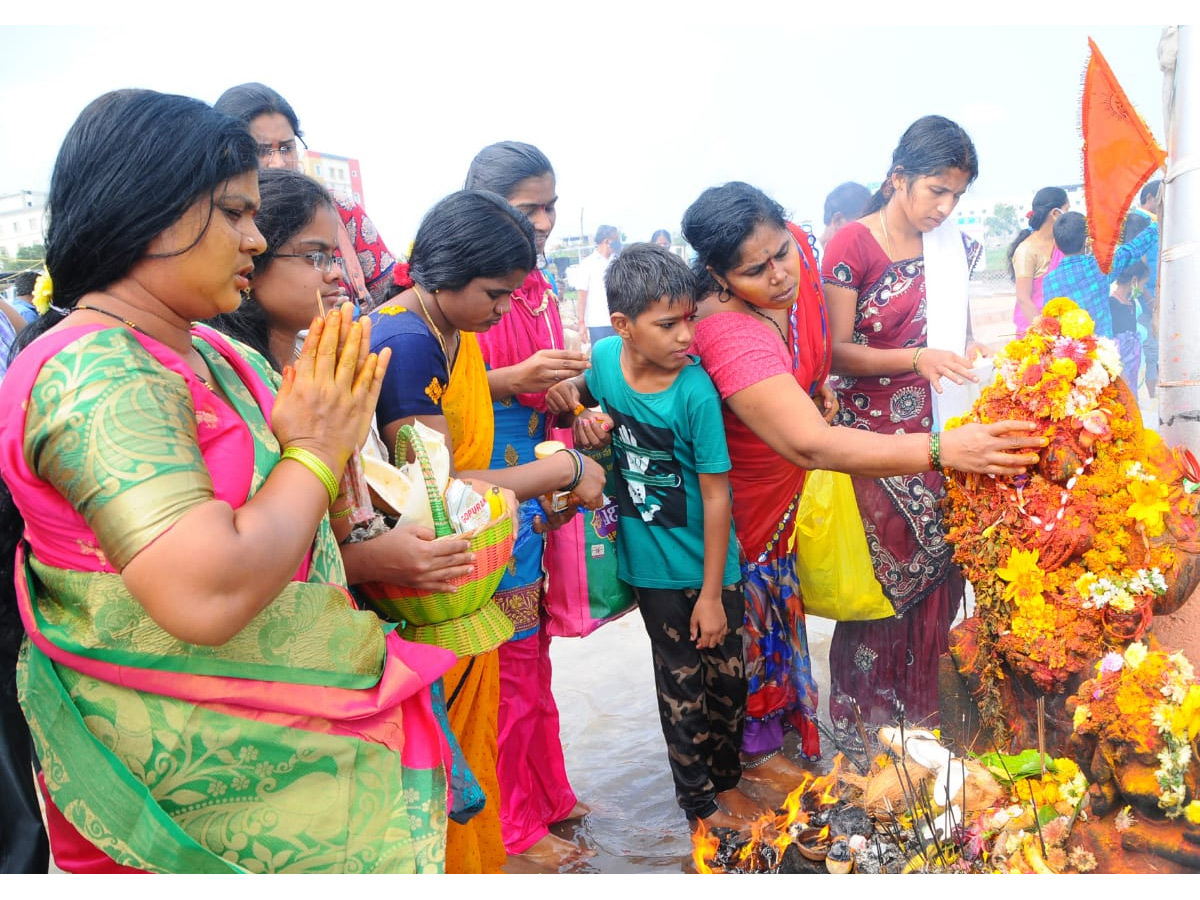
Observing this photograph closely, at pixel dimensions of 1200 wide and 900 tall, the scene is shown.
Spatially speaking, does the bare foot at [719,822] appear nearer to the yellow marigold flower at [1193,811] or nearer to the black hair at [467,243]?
the yellow marigold flower at [1193,811]

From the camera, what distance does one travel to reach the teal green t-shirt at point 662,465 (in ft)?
10.1

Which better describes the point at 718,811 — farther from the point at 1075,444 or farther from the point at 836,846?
the point at 1075,444

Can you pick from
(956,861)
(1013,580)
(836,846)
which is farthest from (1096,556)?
(836,846)

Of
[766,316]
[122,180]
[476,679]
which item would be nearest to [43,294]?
[122,180]

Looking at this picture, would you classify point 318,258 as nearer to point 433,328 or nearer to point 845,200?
point 433,328

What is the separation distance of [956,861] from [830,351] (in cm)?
180

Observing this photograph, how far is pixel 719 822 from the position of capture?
10.8 feet

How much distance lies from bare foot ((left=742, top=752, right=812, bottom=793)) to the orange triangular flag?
2.07 meters

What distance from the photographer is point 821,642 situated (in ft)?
16.5

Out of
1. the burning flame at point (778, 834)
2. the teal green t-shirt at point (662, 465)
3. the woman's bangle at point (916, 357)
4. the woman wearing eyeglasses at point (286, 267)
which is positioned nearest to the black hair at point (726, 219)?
the teal green t-shirt at point (662, 465)

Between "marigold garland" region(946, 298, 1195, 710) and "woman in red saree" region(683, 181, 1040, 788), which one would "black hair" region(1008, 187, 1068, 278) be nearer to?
"woman in red saree" region(683, 181, 1040, 788)

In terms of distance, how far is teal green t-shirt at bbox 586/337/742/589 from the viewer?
3.08m

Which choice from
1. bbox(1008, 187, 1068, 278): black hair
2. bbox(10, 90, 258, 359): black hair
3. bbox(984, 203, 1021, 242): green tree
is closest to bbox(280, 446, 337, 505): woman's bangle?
bbox(10, 90, 258, 359): black hair

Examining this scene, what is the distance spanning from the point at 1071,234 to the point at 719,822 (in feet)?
15.5
